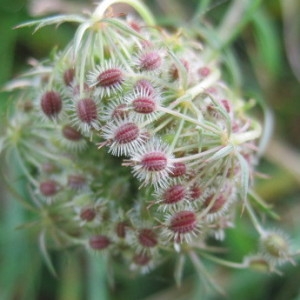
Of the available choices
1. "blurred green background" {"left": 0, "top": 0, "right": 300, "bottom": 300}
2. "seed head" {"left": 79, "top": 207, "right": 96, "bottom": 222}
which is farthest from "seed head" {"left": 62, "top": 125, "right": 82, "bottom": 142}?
"blurred green background" {"left": 0, "top": 0, "right": 300, "bottom": 300}

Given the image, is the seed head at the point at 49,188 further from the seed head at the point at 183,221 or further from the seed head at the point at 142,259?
the seed head at the point at 183,221

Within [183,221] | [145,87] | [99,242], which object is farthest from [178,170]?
[99,242]

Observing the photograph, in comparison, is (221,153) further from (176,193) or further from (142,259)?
(142,259)

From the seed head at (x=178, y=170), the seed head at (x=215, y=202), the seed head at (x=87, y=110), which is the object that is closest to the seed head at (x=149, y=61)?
the seed head at (x=87, y=110)

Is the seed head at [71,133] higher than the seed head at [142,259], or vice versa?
the seed head at [71,133]

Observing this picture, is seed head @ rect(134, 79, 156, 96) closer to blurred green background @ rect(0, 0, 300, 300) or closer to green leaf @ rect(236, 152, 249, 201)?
green leaf @ rect(236, 152, 249, 201)

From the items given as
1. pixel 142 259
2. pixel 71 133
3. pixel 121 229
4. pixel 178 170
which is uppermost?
pixel 71 133

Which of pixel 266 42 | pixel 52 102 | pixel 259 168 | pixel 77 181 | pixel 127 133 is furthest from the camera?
pixel 259 168

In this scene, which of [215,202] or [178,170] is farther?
[215,202]

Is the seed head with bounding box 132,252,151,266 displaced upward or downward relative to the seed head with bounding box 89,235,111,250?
downward
